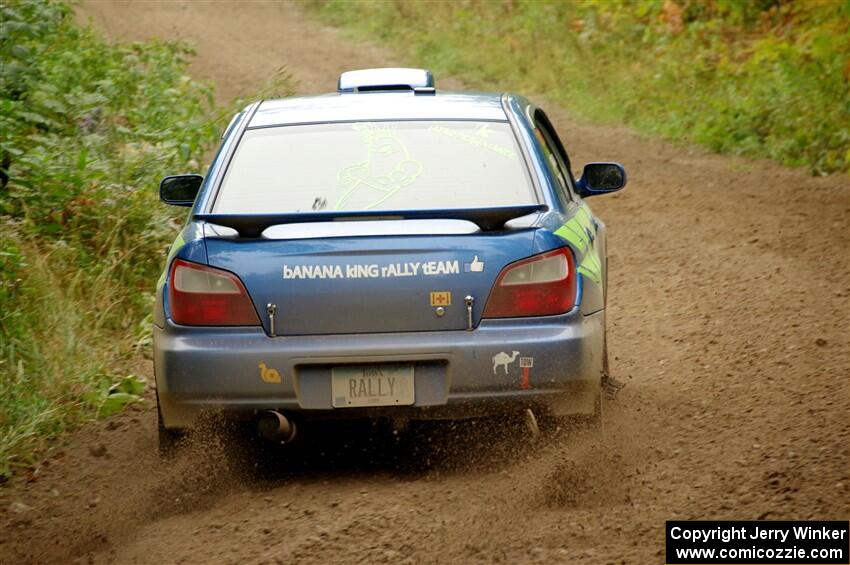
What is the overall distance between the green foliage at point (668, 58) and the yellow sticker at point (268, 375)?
9.81m

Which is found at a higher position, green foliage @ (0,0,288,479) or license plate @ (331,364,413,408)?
license plate @ (331,364,413,408)

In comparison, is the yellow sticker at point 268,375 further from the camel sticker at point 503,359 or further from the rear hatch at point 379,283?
the camel sticker at point 503,359

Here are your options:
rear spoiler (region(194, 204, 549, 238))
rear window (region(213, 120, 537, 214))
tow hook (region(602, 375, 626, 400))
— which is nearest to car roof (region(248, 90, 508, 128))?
rear window (region(213, 120, 537, 214))

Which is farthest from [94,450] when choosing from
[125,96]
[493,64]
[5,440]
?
[493,64]

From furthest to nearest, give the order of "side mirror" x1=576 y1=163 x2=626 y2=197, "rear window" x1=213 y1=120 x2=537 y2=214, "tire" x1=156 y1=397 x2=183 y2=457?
"side mirror" x1=576 y1=163 x2=626 y2=197, "rear window" x1=213 y1=120 x2=537 y2=214, "tire" x1=156 y1=397 x2=183 y2=457

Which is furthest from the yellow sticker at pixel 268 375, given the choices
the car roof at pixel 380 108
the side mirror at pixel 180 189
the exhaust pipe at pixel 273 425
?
the side mirror at pixel 180 189

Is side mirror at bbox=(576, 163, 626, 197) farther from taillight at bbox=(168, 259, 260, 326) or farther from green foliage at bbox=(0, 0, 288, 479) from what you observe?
green foliage at bbox=(0, 0, 288, 479)

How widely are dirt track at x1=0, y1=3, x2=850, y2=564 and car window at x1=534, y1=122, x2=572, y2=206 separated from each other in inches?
41.3

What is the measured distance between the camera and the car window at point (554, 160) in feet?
18.9

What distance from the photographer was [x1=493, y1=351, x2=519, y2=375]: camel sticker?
4906mm

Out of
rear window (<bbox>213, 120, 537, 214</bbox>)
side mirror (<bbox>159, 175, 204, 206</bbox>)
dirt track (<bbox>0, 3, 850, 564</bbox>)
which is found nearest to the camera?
dirt track (<bbox>0, 3, 850, 564</bbox>)

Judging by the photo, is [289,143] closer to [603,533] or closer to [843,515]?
[603,533]

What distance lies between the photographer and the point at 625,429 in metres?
5.89

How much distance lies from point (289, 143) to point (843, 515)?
2707 mm
